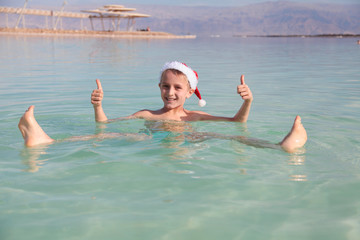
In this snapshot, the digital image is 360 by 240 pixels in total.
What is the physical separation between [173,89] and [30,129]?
5.31 feet

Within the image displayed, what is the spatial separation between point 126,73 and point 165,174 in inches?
367

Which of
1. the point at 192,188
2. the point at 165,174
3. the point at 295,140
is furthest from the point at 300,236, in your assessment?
the point at 295,140

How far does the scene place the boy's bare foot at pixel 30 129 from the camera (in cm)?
375

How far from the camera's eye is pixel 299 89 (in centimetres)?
888

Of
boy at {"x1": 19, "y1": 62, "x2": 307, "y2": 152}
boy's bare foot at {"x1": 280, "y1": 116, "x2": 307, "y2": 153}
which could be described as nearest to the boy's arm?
boy at {"x1": 19, "y1": 62, "x2": 307, "y2": 152}

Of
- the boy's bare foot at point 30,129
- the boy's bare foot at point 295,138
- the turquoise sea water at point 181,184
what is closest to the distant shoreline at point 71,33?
the turquoise sea water at point 181,184

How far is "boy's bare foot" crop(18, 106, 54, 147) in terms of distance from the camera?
3748 mm

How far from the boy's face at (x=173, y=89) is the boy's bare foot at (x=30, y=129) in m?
1.43

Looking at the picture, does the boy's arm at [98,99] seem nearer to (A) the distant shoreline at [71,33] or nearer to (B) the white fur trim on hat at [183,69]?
(B) the white fur trim on hat at [183,69]

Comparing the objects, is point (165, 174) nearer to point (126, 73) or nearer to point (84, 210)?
point (84, 210)

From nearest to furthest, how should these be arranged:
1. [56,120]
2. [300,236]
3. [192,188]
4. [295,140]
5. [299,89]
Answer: [300,236] < [192,188] < [295,140] < [56,120] < [299,89]

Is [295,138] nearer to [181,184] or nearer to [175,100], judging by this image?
[181,184]

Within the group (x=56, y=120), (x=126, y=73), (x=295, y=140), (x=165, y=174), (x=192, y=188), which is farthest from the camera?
(x=126, y=73)

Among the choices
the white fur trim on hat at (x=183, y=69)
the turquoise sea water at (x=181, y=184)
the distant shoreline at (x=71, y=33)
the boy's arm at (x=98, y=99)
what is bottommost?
the turquoise sea water at (x=181, y=184)
